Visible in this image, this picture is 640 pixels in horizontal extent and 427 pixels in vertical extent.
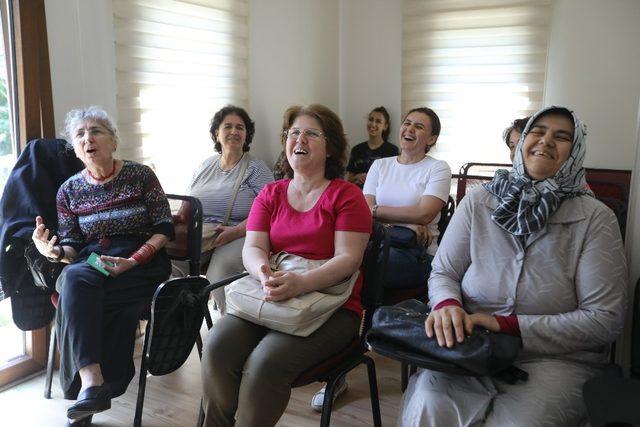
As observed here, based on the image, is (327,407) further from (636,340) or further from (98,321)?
(98,321)

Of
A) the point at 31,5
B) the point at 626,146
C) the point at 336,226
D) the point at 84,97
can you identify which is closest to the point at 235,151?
the point at 84,97

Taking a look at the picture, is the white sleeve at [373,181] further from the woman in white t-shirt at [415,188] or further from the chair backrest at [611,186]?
the chair backrest at [611,186]

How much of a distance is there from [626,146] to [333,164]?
269cm

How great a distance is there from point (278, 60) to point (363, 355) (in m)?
2.75

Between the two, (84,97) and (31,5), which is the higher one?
(31,5)

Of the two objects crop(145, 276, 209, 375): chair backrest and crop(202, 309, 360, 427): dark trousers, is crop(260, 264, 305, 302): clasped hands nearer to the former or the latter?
crop(202, 309, 360, 427): dark trousers

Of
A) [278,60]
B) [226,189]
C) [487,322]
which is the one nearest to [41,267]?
[226,189]

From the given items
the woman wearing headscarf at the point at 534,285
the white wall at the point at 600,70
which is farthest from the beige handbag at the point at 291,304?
the white wall at the point at 600,70

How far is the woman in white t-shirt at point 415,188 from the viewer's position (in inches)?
95.9

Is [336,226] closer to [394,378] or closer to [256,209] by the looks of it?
[256,209]

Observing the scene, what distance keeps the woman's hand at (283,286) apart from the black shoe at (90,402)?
0.84m

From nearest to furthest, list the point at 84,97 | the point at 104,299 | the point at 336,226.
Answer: the point at 336,226 < the point at 104,299 < the point at 84,97

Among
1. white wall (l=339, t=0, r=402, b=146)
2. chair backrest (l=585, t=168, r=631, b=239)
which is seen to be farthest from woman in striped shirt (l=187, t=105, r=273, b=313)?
chair backrest (l=585, t=168, r=631, b=239)

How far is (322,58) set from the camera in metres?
4.19
